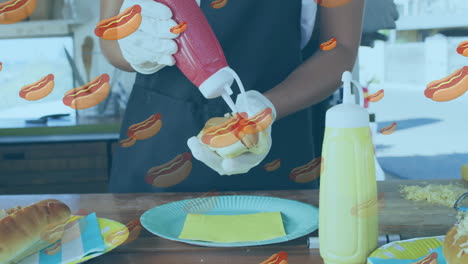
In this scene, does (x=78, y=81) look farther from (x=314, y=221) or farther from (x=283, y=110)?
(x=314, y=221)

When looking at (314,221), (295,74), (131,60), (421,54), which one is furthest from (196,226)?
(421,54)

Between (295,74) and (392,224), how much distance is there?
369 mm

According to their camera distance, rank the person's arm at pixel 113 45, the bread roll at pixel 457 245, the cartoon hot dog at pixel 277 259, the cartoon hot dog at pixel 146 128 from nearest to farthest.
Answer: the bread roll at pixel 457 245, the cartoon hot dog at pixel 277 259, the person's arm at pixel 113 45, the cartoon hot dog at pixel 146 128

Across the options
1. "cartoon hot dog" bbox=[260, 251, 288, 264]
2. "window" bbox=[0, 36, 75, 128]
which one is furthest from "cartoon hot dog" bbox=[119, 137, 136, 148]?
"window" bbox=[0, 36, 75, 128]

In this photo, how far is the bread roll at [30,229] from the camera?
1.63 feet

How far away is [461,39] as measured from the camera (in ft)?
3.26

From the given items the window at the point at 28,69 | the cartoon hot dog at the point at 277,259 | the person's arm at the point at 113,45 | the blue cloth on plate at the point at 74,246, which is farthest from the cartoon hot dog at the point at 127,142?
the window at the point at 28,69

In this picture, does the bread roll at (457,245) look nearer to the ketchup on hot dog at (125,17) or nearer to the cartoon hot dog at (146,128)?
the ketchup on hot dog at (125,17)

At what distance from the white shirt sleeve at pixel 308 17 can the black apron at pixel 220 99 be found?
2 cm

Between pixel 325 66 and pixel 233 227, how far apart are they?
0.42 metres

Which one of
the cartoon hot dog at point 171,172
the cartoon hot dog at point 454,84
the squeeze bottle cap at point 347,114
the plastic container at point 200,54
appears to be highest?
the plastic container at point 200,54

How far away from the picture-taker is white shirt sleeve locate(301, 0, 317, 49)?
963mm

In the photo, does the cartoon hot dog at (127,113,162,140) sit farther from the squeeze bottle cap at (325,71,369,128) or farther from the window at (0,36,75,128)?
the window at (0,36,75,128)

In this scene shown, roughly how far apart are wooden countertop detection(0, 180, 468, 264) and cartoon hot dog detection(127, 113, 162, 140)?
0.17m
